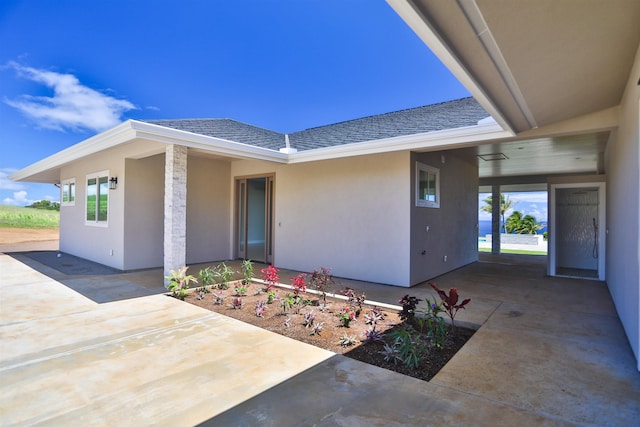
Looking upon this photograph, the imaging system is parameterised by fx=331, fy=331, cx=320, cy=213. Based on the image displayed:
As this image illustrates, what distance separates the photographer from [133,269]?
8.40 metres

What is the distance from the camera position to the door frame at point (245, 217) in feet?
32.4

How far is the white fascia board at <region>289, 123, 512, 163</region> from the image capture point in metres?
5.65

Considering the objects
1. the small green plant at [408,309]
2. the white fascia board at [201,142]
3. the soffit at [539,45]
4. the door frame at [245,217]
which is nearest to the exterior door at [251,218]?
the door frame at [245,217]

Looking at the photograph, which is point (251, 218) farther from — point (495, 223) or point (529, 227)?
point (529, 227)

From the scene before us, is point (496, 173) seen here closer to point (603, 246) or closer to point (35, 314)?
point (603, 246)

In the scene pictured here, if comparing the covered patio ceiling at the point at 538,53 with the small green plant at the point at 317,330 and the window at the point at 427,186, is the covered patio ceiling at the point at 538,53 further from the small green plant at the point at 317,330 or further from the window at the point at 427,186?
the small green plant at the point at 317,330

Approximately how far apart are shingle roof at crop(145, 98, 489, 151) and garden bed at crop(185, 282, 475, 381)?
12.3 ft

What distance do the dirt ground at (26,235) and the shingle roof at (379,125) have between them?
14625 mm

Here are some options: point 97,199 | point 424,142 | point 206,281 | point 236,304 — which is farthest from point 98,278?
point 424,142

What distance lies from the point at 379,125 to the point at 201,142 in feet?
15.1

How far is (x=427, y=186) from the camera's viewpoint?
7.72 m

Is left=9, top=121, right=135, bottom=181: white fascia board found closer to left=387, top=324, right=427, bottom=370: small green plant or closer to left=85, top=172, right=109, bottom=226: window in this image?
left=85, top=172, right=109, bottom=226: window

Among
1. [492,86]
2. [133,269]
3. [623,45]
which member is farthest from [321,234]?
[623,45]

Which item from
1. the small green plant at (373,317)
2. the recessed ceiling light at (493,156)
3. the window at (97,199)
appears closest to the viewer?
the small green plant at (373,317)
